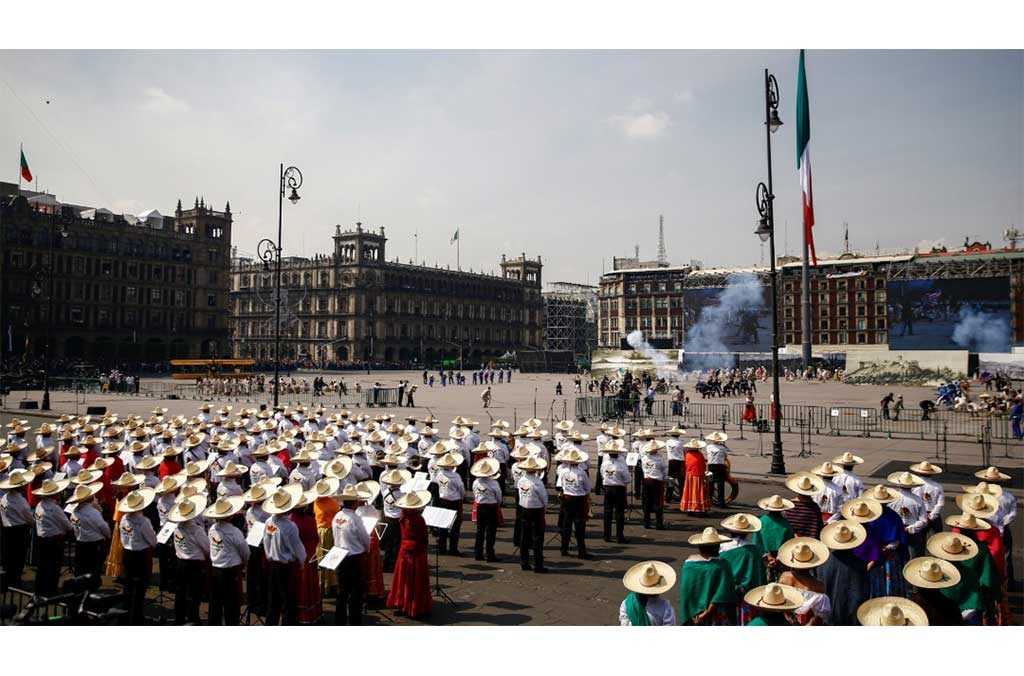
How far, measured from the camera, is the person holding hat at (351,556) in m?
8.53

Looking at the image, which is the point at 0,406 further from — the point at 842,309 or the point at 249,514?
the point at 842,309

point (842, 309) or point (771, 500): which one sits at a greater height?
point (842, 309)

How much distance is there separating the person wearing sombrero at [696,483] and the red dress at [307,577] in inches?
336

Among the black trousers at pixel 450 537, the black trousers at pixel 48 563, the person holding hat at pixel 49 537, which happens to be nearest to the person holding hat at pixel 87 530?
the person holding hat at pixel 49 537

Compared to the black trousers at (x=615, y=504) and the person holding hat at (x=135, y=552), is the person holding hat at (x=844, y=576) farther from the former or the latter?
the person holding hat at (x=135, y=552)

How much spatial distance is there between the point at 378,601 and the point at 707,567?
15.8ft

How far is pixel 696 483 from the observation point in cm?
1508

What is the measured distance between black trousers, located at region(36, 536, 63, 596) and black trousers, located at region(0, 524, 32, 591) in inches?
39.1

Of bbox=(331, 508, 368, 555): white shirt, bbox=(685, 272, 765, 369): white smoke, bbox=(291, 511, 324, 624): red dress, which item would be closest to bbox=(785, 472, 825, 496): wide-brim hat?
bbox=(331, 508, 368, 555): white shirt

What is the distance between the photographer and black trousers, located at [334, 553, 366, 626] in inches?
337

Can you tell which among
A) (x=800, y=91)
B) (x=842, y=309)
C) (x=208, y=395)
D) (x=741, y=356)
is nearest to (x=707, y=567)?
(x=800, y=91)

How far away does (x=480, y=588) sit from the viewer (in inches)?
411

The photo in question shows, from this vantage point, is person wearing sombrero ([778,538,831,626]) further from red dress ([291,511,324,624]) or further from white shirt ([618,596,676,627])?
red dress ([291,511,324,624])

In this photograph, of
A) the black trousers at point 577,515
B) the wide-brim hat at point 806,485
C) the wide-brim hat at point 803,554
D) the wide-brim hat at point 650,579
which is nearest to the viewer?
the wide-brim hat at point 650,579
